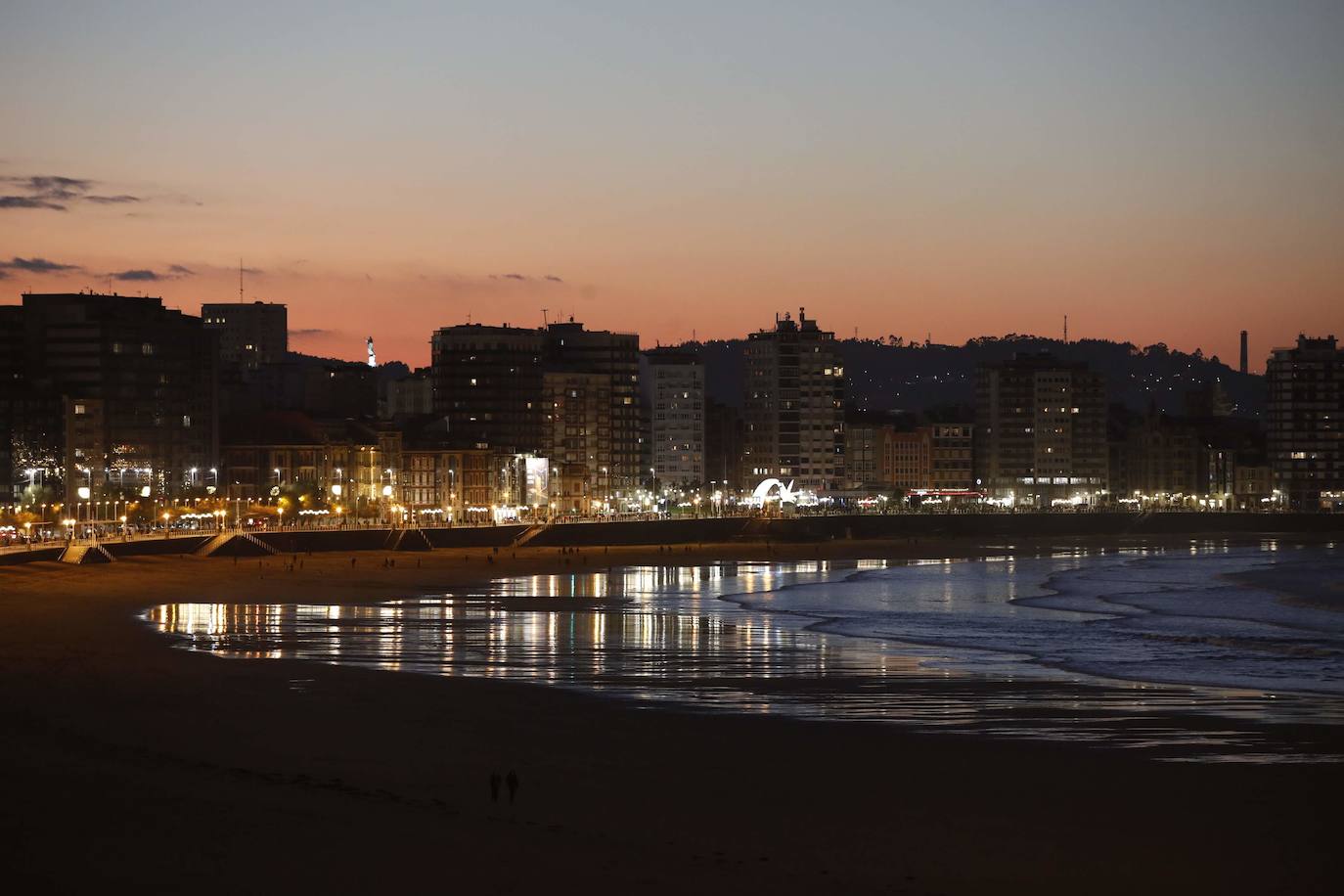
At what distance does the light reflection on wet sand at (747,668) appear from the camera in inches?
1158

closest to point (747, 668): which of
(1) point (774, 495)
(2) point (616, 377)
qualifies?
(1) point (774, 495)

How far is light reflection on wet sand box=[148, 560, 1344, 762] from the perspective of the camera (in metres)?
29.4

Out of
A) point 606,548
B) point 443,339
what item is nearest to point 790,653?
point 606,548

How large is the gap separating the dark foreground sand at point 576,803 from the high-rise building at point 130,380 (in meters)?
112

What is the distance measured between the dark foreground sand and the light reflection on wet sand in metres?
2.26

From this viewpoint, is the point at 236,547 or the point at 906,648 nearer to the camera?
the point at 906,648

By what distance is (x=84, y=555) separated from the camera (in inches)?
3022

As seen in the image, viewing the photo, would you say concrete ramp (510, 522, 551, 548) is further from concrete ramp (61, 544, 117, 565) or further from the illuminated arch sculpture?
the illuminated arch sculpture

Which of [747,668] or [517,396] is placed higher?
[517,396]

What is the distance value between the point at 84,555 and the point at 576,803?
196 feet

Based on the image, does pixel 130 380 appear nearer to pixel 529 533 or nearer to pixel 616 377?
pixel 529 533

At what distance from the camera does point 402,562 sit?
9081 cm

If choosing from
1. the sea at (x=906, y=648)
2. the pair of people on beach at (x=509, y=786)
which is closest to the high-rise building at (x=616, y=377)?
the sea at (x=906, y=648)

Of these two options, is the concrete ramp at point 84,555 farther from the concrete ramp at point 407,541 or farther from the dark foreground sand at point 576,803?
the dark foreground sand at point 576,803
